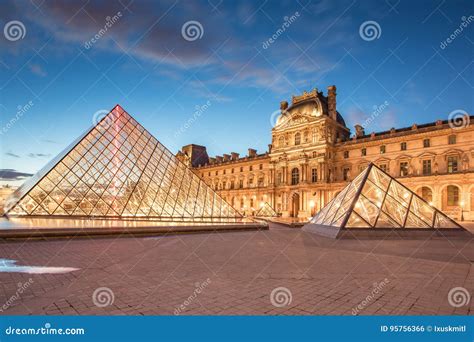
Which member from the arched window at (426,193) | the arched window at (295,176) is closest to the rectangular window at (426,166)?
the arched window at (426,193)

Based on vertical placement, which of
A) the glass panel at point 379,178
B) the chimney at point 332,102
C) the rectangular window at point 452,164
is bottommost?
the glass panel at point 379,178

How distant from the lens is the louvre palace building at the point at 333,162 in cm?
2838

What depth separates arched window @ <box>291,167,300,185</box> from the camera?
40772 millimetres

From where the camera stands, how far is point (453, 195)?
96.4ft

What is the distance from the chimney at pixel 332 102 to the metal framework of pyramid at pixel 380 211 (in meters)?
28.5

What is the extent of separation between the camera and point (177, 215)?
15.0 meters

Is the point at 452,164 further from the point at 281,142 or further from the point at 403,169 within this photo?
the point at 281,142

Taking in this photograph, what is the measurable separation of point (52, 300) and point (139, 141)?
15617 millimetres

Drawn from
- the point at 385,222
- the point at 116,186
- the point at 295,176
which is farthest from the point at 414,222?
the point at 295,176

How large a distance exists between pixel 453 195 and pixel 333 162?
532 inches

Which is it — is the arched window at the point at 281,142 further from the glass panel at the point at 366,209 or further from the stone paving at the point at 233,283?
the stone paving at the point at 233,283

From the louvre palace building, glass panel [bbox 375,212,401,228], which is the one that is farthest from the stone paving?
the louvre palace building

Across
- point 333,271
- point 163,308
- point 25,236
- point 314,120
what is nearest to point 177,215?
point 25,236

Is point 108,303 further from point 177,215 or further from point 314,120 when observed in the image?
point 314,120
